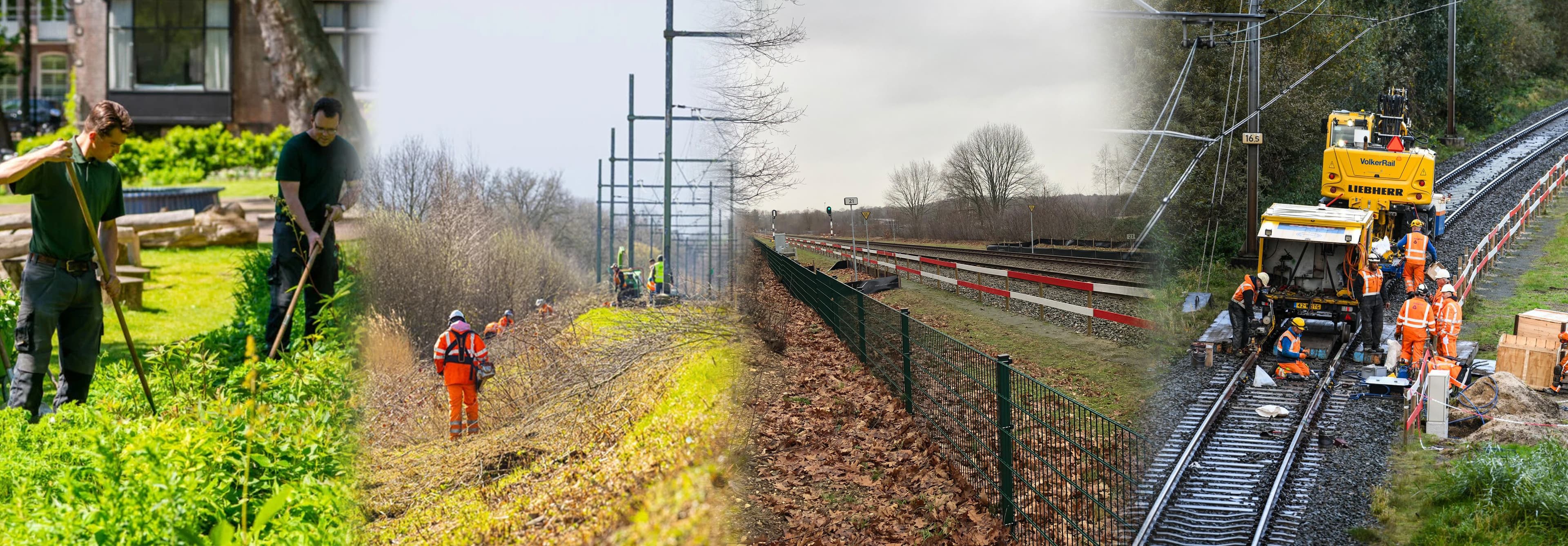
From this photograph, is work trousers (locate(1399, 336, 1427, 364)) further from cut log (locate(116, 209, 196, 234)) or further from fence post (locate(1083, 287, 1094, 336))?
cut log (locate(116, 209, 196, 234))

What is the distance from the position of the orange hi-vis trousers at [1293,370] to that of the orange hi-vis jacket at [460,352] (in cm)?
1376

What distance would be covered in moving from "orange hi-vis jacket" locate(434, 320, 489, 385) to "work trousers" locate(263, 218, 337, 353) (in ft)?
2.57

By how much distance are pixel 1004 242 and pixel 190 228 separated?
1503 cm

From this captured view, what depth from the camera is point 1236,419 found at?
508 inches

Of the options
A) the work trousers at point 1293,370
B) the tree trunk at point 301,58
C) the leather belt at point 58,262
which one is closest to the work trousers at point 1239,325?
the work trousers at point 1293,370

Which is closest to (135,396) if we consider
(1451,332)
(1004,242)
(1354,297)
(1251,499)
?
(1004,242)

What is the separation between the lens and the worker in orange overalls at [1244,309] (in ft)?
52.6

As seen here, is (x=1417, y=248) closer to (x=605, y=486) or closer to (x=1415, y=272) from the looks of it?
(x=1415, y=272)

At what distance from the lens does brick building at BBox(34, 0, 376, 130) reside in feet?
11.6

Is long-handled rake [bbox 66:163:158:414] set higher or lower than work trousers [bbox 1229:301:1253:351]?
higher

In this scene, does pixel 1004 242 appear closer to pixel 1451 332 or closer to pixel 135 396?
pixel 135 396

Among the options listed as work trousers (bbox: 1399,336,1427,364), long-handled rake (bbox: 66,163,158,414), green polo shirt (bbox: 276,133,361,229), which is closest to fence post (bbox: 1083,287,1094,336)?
green polo shirt (bbox: 276,133,361,229)

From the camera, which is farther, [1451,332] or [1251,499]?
[1451,332]

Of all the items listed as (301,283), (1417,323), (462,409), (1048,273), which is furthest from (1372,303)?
(301,283)
